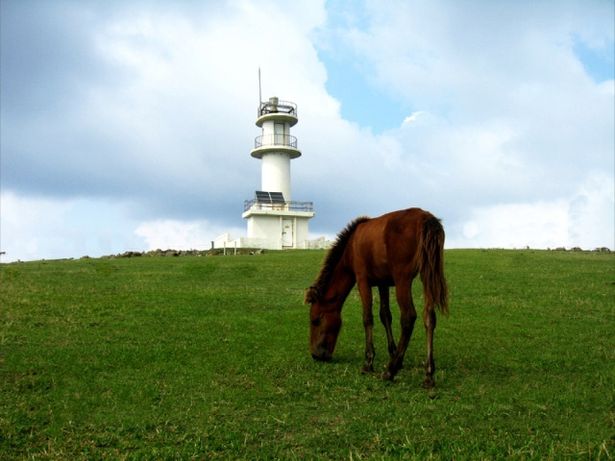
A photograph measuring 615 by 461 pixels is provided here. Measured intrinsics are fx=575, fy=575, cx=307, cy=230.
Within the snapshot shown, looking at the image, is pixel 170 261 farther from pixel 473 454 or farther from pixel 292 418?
pixel 473 454

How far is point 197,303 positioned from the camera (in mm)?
17672

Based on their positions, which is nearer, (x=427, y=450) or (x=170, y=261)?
(x=427, y=450)

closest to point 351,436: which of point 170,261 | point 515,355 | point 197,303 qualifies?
point 515,355

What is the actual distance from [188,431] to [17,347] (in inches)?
250

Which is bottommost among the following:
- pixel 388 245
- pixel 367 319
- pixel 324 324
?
pixel 324 324

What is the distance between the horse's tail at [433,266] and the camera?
29.7 ft

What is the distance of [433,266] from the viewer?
29.9ft

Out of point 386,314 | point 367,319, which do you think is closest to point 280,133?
point 386,314

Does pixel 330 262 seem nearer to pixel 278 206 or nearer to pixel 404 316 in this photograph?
pixel 404 316

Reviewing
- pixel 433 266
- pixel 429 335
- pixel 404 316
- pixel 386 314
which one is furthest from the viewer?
pixel 386 314

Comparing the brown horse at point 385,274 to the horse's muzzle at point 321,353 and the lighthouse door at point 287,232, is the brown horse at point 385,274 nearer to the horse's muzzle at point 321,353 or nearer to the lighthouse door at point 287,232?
the horse's muzzle at point 321,353

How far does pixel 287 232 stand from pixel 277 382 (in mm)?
41799

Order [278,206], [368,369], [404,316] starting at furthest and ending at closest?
[278,206], [368,369], [404,316]

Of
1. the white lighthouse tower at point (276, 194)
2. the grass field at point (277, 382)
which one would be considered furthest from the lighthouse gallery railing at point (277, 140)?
the grass field at point (277, 382)
